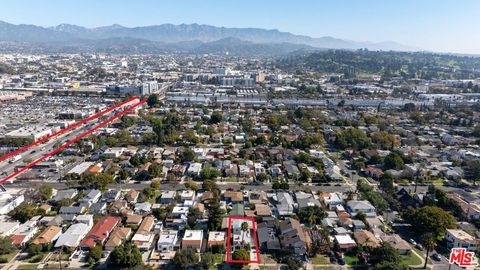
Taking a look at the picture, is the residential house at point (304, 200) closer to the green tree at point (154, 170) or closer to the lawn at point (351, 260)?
the lawn at point (351, 260)

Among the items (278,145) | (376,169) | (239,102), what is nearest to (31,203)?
(278,145)

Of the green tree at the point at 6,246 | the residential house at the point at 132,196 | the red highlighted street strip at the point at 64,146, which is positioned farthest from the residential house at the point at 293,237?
the red highlighted street strip at the point at 64,146

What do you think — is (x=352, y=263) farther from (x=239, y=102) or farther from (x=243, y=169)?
(x=239, y=102)

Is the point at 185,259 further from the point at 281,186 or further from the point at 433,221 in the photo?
the point at 433,221

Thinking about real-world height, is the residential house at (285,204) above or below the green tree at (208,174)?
below

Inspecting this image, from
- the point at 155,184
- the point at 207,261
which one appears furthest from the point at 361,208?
the point at 155,184
